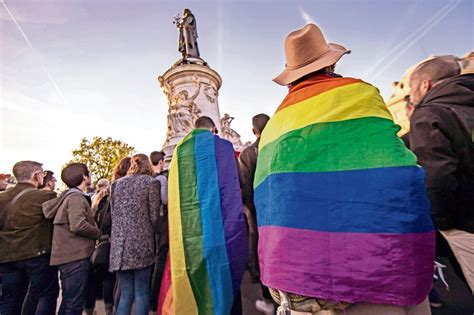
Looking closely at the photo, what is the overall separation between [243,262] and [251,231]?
665mm

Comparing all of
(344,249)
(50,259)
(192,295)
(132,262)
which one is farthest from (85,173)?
(344,249)

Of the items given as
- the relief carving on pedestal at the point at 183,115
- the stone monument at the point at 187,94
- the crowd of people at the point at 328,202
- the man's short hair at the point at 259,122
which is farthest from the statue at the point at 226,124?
the crowd of people at the point at 328,202

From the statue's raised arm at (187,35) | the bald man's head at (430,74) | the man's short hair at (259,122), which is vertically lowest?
the bald man's head at (430,74)

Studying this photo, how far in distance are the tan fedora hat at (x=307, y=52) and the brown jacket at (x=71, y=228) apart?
2806 mm

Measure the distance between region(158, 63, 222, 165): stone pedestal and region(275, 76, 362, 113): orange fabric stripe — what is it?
462 inches

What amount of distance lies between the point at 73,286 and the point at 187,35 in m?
17.5

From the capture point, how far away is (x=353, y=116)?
60.4 inches

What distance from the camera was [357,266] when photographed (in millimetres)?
1381

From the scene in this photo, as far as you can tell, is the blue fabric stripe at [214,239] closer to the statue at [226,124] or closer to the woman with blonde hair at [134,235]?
the woman with blonde hair at [134,235]

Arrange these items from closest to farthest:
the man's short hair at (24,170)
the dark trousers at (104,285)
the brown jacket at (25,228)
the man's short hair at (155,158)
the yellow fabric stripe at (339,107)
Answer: the yellow fabric stripe at (339,107)
the brown jacket at (25,228)
the man's short hair at (24,170)
the dark trousers at (104,285)
the man's short hair at (155,158)

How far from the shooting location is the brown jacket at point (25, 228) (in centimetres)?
335

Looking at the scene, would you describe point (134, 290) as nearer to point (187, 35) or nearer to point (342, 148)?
point (342, 148)

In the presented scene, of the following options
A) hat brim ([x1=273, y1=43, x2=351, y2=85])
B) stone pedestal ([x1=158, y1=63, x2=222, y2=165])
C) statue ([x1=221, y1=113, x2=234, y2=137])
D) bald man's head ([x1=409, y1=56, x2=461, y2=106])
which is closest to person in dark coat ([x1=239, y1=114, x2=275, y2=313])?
hat brim ([x1=273, y1=43, x2=351, y2=85])

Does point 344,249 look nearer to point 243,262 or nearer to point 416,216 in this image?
point 416,216
